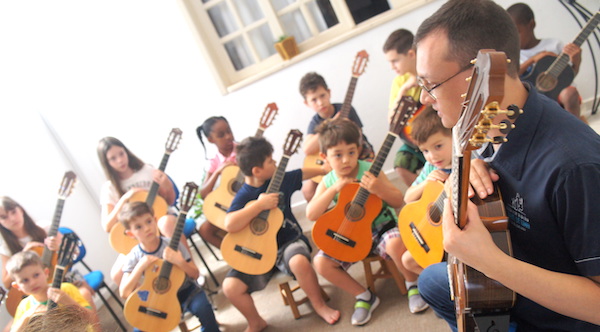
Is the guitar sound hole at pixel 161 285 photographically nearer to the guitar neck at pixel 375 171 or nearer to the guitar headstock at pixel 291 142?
the guitar headstock at pixel 291 142

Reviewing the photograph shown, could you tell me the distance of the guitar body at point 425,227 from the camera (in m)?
1.56

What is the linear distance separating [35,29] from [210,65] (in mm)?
1764

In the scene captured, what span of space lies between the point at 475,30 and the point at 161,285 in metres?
2.10

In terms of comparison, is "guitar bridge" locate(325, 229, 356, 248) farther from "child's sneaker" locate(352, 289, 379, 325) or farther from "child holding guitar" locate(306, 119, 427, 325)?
"child's sneaker" locate(352, 289, 379, 325)

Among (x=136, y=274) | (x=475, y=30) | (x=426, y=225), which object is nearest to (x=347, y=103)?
(x=426, y=225)

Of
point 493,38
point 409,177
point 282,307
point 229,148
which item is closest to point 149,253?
point 282,307

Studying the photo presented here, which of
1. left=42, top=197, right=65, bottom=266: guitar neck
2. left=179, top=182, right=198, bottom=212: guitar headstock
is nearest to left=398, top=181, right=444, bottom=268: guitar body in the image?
left=179, top=182, right=198, bottom=212: guitar headstock

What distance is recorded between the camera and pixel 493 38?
933mm

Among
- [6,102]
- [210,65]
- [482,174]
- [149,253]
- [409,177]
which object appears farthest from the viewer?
[210,65]

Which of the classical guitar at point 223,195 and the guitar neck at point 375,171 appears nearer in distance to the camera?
the guitar neck at point 375,171

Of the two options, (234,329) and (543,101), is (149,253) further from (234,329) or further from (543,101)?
(543,101)

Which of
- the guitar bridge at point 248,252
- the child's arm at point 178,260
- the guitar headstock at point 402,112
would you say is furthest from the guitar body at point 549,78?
the child's arm at point 178,260

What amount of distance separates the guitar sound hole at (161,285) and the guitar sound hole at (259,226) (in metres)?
0.61

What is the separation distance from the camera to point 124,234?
113 inches
